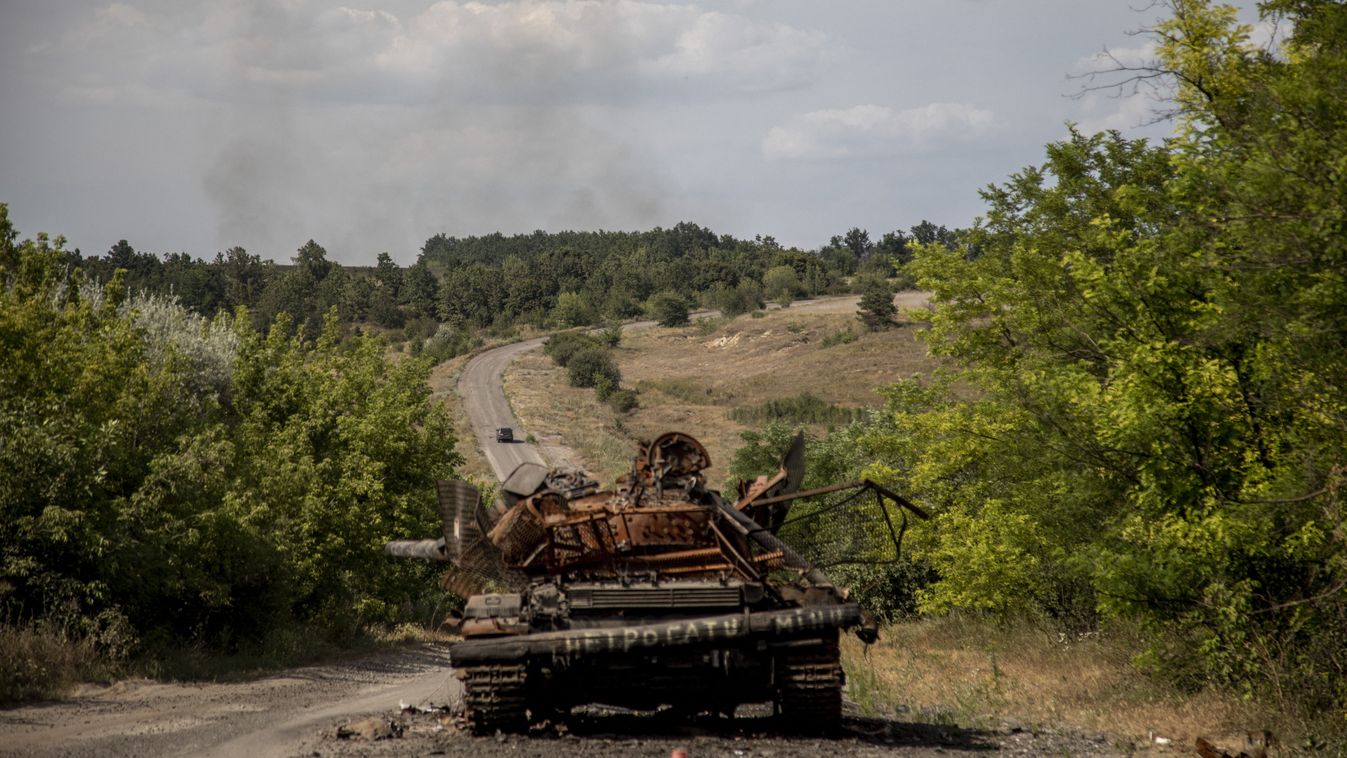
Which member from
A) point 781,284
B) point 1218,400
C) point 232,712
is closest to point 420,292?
point 781,284

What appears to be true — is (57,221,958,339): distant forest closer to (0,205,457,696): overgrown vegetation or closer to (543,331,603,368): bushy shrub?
(543,331,603,368): bushy shrub

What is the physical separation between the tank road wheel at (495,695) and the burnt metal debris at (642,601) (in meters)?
0.01

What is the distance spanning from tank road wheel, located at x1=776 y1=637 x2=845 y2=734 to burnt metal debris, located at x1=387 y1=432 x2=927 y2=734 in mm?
12

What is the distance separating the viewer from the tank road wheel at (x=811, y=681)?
11.6 m

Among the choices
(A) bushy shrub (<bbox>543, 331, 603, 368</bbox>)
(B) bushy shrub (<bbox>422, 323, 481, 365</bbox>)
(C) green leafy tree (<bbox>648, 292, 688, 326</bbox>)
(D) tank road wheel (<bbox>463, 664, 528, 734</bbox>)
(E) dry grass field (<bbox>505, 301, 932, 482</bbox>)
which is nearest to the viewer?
(D) tank road wheel (<bbox>463, 664, 528, 734</bbox>)

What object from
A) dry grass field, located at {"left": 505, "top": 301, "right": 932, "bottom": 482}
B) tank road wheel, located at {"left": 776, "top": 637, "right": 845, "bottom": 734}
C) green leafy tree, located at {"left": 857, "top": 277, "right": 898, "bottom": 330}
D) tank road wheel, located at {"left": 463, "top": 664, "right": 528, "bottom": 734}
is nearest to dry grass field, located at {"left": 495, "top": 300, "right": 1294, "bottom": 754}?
dry grass field, located at {"left": 505, "top": 301, "right": 932, "bottom": 482}

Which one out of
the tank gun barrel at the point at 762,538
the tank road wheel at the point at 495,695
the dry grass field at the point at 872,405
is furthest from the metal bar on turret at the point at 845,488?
the tank road wheel at the point at 495,695

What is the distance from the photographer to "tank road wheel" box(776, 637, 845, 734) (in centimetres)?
1163

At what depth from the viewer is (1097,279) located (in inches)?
658

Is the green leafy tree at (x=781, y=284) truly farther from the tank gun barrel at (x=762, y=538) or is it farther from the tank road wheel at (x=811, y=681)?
the tank road wheel at (x=811, y=681)

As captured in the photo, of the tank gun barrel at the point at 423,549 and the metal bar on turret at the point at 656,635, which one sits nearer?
the metal bar on turret at the point at 656,635

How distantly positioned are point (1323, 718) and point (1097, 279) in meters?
5.99

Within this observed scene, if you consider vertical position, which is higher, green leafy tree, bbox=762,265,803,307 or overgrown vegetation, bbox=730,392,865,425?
green leafy tree, bbox=762,265,803,307

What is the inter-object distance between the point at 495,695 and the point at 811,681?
107 inches
